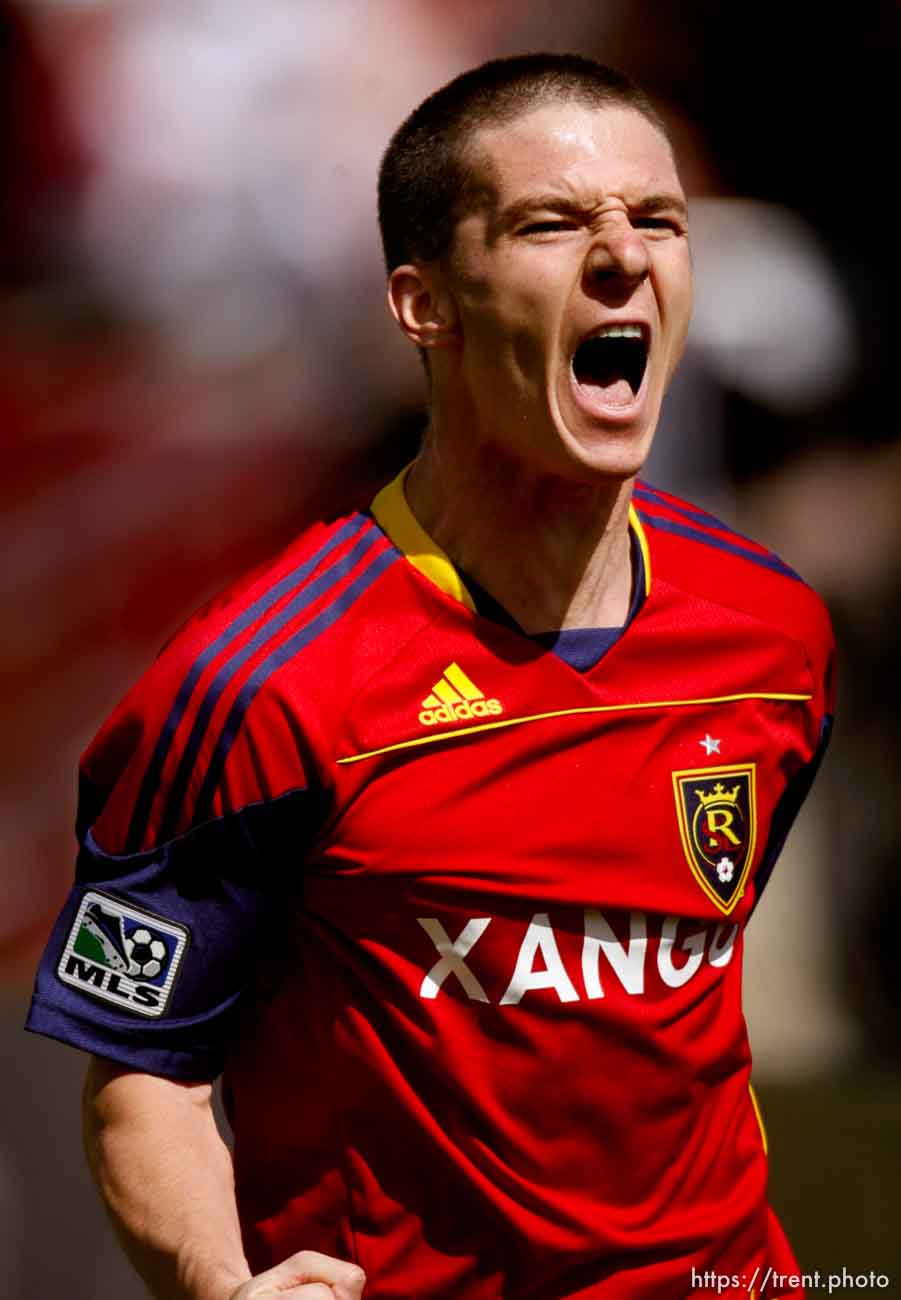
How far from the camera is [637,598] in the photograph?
234 cm

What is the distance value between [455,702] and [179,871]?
0.35 m

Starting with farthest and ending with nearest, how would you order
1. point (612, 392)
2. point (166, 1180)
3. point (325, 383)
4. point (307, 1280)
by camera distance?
point (325, 383), point (612, 392), point (166, 1180), point (307, 1280)

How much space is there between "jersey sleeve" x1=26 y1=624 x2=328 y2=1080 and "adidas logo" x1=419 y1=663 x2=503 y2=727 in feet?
0.53

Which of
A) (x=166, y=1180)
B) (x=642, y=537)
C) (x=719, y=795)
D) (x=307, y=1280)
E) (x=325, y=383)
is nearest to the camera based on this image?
(x=307, y=1280)

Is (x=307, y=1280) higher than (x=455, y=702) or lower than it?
lower

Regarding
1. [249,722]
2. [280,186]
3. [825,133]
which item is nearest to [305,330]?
[280,186]

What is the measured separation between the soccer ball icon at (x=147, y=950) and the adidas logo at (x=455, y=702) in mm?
368

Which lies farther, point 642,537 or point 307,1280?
point 642,537

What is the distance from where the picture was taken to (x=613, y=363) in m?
2.25

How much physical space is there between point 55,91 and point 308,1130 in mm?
2541

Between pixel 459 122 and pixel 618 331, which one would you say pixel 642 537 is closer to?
pixel 618 331

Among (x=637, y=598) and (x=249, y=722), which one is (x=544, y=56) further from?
(x=249, y=722)

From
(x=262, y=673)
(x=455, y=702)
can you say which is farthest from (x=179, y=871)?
(x=455, y=702)

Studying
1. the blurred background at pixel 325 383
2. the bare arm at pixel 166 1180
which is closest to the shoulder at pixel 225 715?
the bare arm at pixel 166 1180
